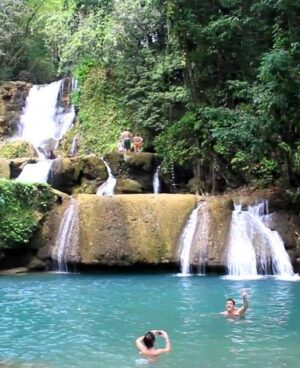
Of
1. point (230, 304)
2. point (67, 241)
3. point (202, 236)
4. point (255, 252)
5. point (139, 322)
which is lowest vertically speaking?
point (139, 322)

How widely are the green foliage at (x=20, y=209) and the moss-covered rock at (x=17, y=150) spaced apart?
7.92 m

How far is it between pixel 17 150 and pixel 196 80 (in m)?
8.91

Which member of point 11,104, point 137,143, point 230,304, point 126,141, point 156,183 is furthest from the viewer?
point 11,104

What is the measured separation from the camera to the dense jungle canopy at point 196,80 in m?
16.9

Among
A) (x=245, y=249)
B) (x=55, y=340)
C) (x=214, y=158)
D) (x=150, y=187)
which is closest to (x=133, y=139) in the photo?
(x=150, y=187)

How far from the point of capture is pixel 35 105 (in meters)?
29.5

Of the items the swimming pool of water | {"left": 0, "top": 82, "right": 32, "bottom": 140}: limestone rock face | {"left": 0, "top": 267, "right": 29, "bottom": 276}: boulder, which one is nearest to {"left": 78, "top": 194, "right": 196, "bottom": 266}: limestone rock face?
the swimming pool of water

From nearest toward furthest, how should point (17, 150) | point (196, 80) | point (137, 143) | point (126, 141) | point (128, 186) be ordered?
1. point (128, 186)
2. point (196, 80)
3. point (137, 143)
4. point (126, 141)
5. point (17, 150)

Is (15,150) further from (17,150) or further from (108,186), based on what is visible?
(108,186)

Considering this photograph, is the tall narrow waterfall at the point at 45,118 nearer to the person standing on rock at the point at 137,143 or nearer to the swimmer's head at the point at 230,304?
the person standing on rock at the point at 137,143

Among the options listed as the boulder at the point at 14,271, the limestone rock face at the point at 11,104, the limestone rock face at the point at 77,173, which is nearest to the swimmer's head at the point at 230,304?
the boulder at the point at 14,271

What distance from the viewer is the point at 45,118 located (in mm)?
28828

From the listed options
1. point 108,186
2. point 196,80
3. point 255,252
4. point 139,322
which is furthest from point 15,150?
point 139,322

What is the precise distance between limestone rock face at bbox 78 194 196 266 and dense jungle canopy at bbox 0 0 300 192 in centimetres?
254
